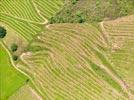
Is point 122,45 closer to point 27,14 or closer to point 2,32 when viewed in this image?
point 27,14

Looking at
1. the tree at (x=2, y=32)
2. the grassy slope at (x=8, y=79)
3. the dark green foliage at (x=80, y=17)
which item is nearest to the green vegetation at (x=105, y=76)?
the dark green foliage at (x=80, y=17)

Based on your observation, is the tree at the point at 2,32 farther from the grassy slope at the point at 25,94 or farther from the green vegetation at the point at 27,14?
the grassy slope at the point at 25,94

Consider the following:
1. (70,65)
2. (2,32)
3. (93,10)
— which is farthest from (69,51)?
(2,32)

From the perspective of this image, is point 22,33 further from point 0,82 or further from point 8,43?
point 0,82

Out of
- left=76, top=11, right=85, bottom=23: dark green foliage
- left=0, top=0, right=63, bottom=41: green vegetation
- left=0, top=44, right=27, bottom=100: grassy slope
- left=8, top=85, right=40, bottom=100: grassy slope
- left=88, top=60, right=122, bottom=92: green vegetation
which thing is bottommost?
left=88, top=60, right=122, bottom=92: green vegetation

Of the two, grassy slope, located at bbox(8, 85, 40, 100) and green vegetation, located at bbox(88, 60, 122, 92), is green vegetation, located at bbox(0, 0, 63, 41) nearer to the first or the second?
grassy slope, located at bbox(8, 85, 40, 100)

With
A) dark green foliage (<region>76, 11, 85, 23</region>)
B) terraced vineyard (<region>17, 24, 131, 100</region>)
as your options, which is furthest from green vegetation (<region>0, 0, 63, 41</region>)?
dark green foliage (<region>76, 11, 85, 23</region>)

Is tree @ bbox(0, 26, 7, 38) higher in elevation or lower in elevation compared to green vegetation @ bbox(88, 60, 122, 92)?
higher
